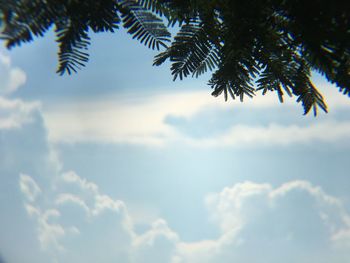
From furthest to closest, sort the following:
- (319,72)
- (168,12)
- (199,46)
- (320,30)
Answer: (199,46), (168,12), (319,72), (320,30)

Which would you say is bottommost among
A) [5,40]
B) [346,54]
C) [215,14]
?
[5,40]

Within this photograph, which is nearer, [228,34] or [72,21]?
[72,21]

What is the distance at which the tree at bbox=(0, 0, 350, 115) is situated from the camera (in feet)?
5.60

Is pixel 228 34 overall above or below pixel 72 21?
above

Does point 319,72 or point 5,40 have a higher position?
point 319,72

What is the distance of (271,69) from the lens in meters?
2.38

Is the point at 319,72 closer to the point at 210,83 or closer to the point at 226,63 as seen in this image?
the point at 226,63

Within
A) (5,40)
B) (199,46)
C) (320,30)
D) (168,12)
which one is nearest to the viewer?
(5,40)

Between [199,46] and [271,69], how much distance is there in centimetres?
51

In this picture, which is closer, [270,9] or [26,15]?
[26,15]

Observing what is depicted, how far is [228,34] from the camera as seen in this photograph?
88.7 inches

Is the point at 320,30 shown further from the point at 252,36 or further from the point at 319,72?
the point at 252,36

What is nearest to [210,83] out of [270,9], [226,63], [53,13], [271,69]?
[226,63]

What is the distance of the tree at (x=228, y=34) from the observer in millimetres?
1706
